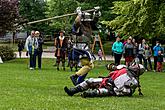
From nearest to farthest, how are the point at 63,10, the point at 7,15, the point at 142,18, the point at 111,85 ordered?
the point at 111,85, the point at 142,18, the point at 7,15, the point at 63,10

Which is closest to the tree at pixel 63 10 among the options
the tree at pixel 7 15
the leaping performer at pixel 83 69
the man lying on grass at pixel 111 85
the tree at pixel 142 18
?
the tree at pixel 7 15

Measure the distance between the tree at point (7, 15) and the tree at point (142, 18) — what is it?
6.74 metres

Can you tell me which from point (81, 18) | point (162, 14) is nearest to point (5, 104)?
point (81, 18)

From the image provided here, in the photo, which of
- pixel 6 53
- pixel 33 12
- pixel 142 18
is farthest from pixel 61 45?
pixel 33 12

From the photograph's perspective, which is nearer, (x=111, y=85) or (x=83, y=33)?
(x=111, y=85)

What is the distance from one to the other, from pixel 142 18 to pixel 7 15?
30.1 feet

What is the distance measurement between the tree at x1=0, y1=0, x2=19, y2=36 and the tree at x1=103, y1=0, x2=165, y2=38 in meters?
6.74

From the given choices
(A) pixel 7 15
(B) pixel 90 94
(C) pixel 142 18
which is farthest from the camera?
(A) pixel 7 15

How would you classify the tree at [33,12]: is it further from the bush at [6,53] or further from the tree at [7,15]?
the tree at [7,15]

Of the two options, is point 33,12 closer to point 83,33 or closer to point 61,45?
point 61,45

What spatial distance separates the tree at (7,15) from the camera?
3169cm

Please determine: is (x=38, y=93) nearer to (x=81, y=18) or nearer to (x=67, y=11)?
(x=81, y=18)

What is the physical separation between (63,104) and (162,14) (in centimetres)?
1890

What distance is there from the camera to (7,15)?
31.8 meters
